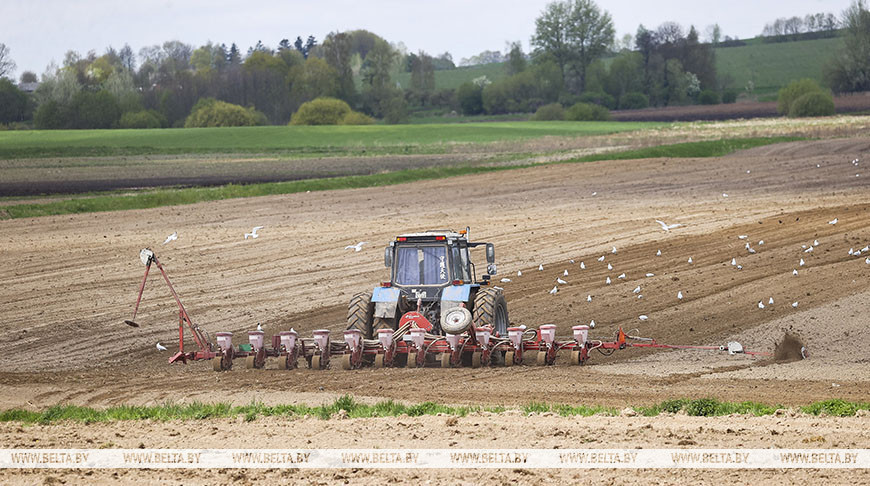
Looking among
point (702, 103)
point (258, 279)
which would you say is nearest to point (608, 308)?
point (258, 279)

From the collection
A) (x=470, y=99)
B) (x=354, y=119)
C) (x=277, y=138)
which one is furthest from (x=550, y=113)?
(x=277, y=138)

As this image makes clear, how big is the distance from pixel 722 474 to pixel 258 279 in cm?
1677

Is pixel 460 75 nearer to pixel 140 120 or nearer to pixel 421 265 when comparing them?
pixel 140 120

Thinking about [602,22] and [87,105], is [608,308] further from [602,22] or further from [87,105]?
[602,22]

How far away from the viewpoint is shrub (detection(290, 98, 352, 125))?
104 meters

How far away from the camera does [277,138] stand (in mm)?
84188

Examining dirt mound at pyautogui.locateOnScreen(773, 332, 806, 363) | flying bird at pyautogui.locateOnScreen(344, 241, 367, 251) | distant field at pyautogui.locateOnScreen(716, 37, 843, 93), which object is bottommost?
dirt mound at pyautogui.locateOnScreen(773, 332, 806, 363)

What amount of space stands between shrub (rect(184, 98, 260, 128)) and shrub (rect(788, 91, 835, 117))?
51651 millimetres

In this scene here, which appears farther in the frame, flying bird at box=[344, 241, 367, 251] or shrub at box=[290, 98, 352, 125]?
shrub at box=[290, 98, 352, 125]

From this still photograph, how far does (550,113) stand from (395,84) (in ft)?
75.5

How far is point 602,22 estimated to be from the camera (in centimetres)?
12962

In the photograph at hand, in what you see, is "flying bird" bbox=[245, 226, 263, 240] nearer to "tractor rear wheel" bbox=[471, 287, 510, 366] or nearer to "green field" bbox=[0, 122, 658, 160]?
"tractor rear wheel" bbox=[471, 287, 510, 366]

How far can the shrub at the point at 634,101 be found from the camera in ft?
379

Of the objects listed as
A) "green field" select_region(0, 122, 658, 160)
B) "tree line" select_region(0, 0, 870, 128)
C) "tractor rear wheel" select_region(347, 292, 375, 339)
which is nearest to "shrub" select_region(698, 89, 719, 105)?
"tree line" select_region(0, 0, 870, 128)
